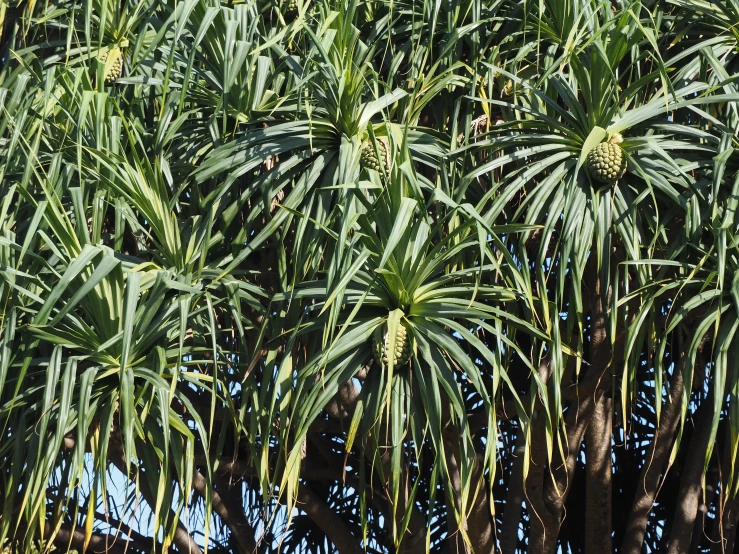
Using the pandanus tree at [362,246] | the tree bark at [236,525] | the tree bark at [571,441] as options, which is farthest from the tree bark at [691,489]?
the tree bark at [236,525]

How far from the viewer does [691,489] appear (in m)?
3.81

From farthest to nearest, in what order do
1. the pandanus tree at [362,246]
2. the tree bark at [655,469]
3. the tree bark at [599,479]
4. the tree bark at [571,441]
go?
the tree bark at [599,479] → the tree bark at [655,469] → the tree bark at [571,441] → the pandanus tree at [362,246]

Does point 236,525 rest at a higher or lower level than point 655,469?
lower

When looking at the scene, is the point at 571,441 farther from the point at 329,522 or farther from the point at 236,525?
the point at 236,525

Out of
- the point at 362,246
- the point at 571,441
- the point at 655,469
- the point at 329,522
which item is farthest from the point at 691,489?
the point at 362,246

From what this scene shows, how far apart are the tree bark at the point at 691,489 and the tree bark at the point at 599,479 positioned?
28 cm

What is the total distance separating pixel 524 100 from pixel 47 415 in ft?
6.07

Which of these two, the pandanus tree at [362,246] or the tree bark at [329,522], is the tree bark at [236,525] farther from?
the tree bark at [329,522]

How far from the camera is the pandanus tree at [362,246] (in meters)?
2.92

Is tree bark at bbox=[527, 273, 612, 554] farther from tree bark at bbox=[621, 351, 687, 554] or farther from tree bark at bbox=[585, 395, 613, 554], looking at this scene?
tree bark at bbox=[621, 351, 687, 554]

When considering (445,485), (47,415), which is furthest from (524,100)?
(47,415)

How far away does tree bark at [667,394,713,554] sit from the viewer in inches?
149

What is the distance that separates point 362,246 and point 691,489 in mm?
1741

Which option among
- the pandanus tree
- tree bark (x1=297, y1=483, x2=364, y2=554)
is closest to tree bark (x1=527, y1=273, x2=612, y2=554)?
the pandanus tree
